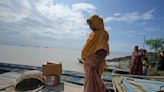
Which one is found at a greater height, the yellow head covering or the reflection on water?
the yellow head covering

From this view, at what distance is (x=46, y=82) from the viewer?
439cm

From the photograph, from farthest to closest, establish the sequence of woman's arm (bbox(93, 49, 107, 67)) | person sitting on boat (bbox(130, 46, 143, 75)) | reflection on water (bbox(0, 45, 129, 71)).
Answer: reflection on water (bbox(0, 45, 129, 71))
person sitting on boat (bbox(130, 46, 143, 75))
woman's arm (bbox(93, 49, 107, 67))

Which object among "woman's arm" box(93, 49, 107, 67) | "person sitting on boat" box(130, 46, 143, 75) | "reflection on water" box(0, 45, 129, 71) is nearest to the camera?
"woman's arm" box(93, 49, 107, 67)

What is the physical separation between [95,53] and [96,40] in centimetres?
18

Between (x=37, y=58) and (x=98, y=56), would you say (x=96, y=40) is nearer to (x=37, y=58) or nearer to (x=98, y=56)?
(x=98, y=56)

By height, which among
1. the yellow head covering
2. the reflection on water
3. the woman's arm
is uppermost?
the yellow head covering

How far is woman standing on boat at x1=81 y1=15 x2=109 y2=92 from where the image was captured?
2900 millimetres

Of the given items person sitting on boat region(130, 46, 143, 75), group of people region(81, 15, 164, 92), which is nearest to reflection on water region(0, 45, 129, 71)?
person sitting on boat region(130, 46, 143, 75)

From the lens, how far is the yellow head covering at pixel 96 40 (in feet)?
9.53

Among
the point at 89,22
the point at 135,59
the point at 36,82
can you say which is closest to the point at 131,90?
the point at 89,22

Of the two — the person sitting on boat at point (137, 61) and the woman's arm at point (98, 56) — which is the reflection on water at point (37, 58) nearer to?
the person sitting on boat at point (137, 61)

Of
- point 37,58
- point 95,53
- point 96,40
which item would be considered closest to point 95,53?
point 95,53

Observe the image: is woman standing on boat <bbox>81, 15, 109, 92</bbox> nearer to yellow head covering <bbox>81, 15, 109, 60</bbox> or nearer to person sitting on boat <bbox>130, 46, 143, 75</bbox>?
yellow head covering <bbox>81, 15, 109, 60</bbox>

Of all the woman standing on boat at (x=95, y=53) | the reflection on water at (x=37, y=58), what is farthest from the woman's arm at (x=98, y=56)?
the reflection on water at (x=37, y=58)
